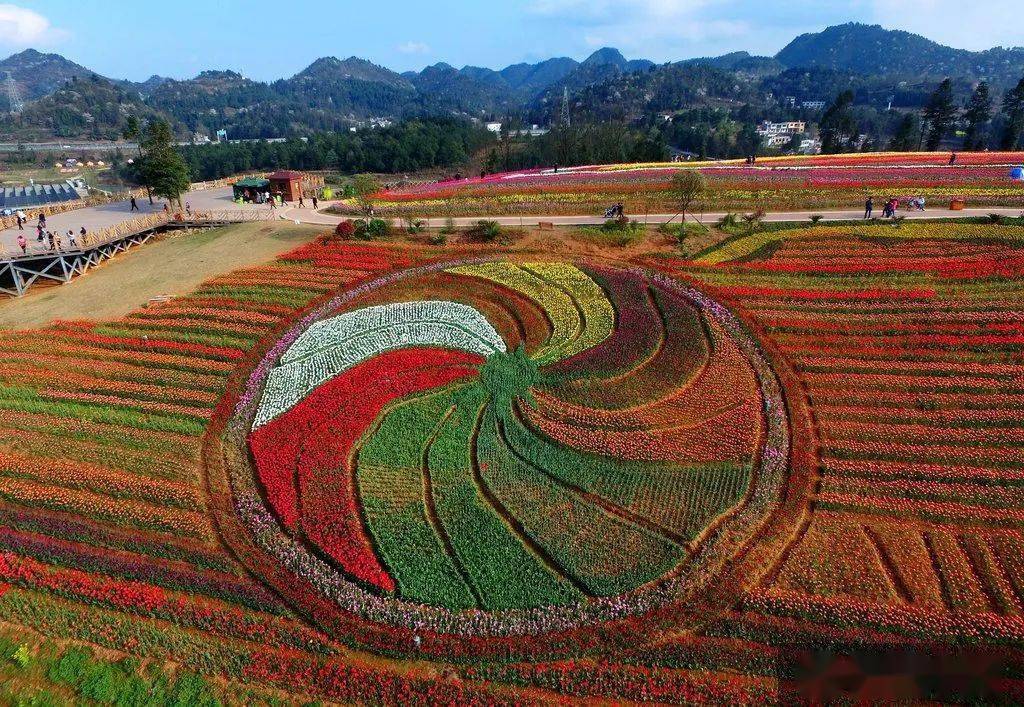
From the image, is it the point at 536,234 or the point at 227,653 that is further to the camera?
the point at 536,234

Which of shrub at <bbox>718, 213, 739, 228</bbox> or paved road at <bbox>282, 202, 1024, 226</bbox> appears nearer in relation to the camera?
shrub at <bbox>718, 213, 739, 228</bbox>

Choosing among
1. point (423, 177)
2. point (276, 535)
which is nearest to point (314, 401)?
point (276, 535)

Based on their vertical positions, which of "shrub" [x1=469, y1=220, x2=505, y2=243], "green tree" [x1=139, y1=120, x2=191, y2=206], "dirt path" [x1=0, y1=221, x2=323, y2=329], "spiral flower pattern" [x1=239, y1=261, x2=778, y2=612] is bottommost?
"spiral flower pattern" [x1=239, y1=261, x2=778, y2=612]

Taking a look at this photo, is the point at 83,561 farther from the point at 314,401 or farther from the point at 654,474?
the point at 654,474

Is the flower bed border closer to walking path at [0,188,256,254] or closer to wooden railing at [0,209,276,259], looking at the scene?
wooden railing at [0,209,276,259]

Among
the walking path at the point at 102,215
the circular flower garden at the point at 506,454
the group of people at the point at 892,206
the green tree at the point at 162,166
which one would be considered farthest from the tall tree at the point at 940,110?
the green tree at the point at 162,166

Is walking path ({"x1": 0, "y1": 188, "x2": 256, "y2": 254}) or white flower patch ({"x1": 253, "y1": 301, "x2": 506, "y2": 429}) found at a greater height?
walking path ({"x1": 0, "y1": 188, "x2": 256, "y2": 254})

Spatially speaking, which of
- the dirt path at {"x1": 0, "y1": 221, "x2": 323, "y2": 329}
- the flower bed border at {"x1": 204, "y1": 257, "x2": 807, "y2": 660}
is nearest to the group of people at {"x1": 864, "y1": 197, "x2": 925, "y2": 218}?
the flower bed border at {"x1": 204, "y1": 257, "x2": 807, "y2": 660}

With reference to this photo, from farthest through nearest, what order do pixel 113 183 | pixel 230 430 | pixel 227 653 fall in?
pixel 113 183, pixel 230 430, pixel 227 653

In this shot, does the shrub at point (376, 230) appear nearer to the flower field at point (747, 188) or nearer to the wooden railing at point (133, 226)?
the flower field at point (747, 188)
